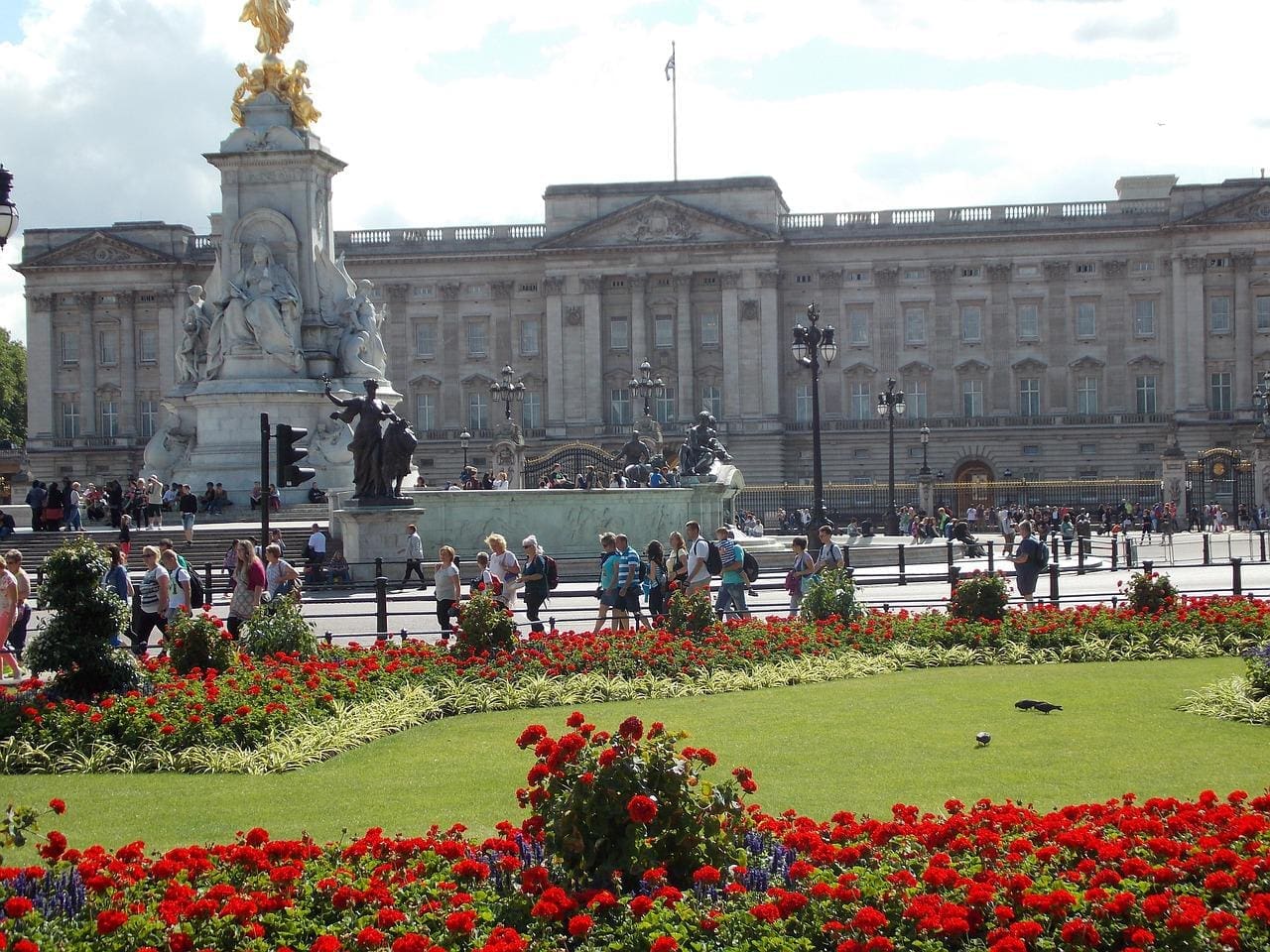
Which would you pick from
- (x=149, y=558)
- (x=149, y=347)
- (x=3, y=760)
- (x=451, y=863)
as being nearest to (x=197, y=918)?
(x=451, y=863)

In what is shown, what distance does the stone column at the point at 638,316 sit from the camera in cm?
8462

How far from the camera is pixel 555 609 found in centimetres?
2306

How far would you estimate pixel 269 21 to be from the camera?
39.1 m

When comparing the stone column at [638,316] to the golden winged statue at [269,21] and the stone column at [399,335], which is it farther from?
the golden winged statue at [269,21]

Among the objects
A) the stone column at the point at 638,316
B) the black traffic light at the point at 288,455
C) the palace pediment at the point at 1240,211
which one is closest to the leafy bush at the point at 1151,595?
the black traffic light at the point at 288,455

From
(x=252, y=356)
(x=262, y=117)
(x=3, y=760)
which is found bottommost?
(x=3, y=760)

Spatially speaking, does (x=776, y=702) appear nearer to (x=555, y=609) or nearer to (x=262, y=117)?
(x=555, y=609)

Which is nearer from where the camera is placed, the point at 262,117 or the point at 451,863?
the point at 451,863

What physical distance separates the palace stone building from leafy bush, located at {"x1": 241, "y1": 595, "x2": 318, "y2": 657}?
6584cm

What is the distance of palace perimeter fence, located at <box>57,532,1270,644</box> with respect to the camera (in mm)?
21484

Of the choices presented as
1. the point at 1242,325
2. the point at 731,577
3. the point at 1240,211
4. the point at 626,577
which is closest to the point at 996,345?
the point at 1242,325

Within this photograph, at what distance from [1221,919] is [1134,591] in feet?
44.6

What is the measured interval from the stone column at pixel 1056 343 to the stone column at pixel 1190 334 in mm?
5435

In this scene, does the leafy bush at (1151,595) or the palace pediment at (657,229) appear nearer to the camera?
the leafy bush at (1151,595)
